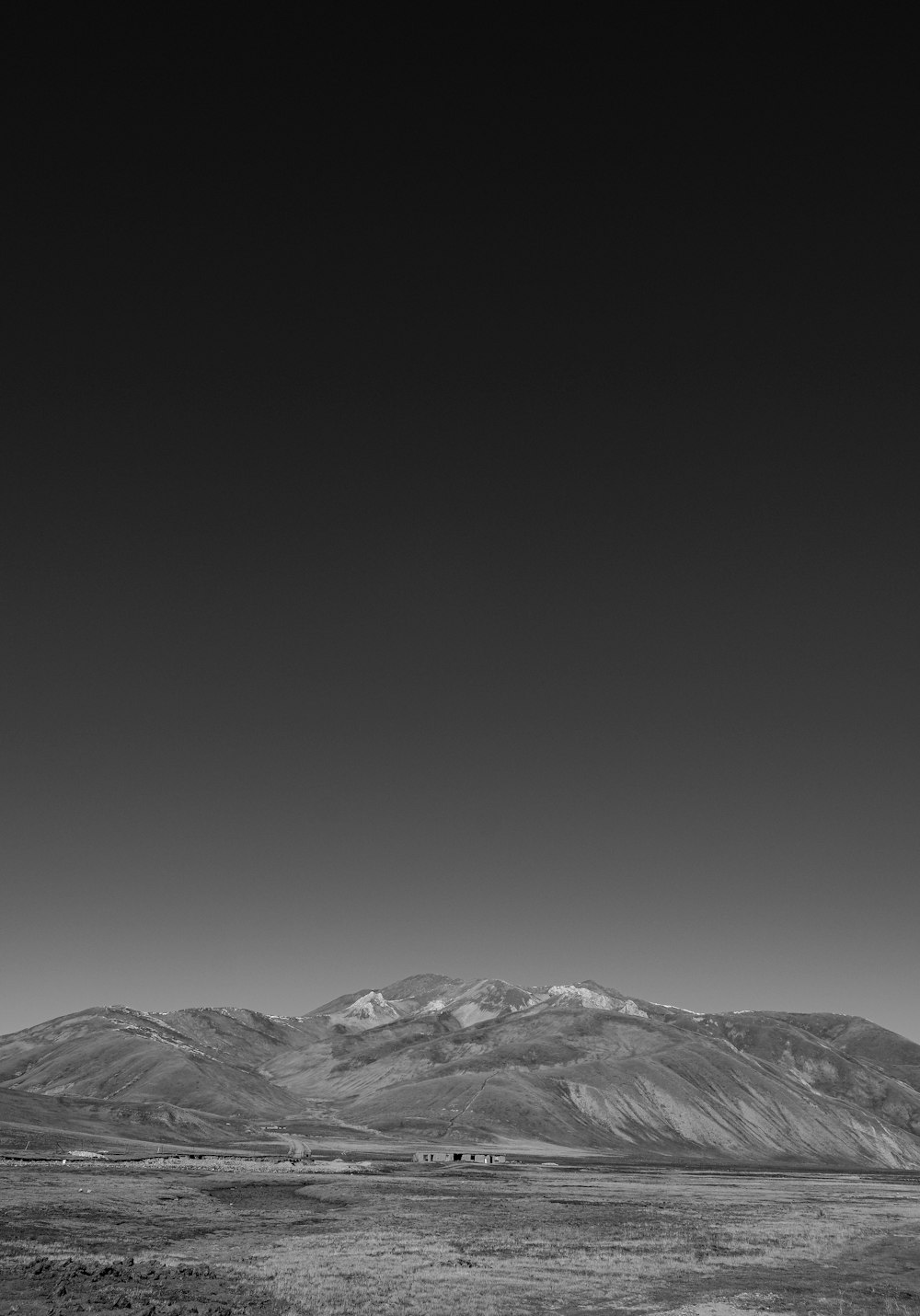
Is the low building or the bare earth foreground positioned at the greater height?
the low building

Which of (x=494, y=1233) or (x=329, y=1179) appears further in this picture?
(x=329, y=1179)

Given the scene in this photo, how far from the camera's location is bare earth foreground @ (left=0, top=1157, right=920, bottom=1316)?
3856 centimetres

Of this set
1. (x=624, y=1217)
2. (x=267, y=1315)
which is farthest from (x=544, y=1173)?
(x=267, y=1315)

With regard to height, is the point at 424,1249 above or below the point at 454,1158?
below

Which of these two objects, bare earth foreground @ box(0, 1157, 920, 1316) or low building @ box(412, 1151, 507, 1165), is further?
low building @ box(412, 1151, 507, 1165)

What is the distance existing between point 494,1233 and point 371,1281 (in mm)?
23732

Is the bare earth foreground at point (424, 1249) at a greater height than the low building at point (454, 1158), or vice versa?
the low building at point (454, 1158)

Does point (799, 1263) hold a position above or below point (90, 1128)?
below

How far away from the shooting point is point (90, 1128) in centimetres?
18762

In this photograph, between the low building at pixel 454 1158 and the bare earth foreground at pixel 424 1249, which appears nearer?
the bare earth foreground at pixel 424 1249

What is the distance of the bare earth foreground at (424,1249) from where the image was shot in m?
38.6

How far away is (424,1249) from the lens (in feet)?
177

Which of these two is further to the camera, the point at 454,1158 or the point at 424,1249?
the point at 454,1158

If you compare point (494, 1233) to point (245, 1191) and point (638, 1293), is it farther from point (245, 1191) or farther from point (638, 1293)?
point (245, 1191)
